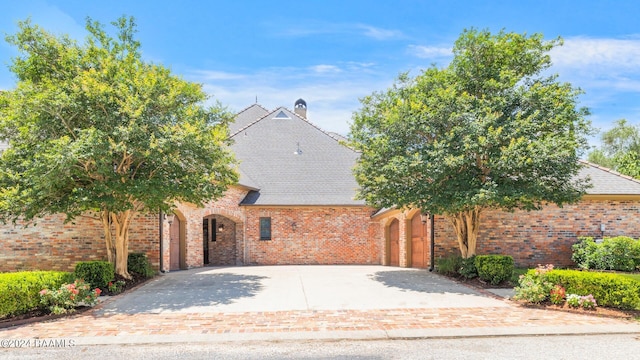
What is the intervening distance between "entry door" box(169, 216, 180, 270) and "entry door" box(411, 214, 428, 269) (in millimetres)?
9800

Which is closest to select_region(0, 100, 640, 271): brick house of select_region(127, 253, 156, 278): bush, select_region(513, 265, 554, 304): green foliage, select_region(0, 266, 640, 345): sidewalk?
select_region(127, 253, 156, 278): bush

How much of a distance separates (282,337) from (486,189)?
23.6 feet

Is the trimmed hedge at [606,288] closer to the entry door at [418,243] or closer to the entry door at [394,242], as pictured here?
the entry door at [418,243]

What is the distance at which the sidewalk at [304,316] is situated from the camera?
7957 millimetres

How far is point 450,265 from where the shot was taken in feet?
50.2

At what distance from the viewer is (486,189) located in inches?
483

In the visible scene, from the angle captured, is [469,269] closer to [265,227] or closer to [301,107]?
[265,227]

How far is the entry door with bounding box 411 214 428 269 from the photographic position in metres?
18.3

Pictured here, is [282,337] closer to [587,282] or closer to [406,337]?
[406,337]

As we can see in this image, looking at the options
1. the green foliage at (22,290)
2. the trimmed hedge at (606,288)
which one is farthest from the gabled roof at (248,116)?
the trimmed hedge at (606,288)

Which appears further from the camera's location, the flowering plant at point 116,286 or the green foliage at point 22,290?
the flowering plant at point 116,286

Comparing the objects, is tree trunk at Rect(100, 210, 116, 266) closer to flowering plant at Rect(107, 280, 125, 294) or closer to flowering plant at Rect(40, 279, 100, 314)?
flowering plant at Rect(107, 280, 125, 294)

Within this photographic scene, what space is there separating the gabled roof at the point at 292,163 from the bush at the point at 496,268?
955 centimetres

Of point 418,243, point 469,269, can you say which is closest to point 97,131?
point 469,269
